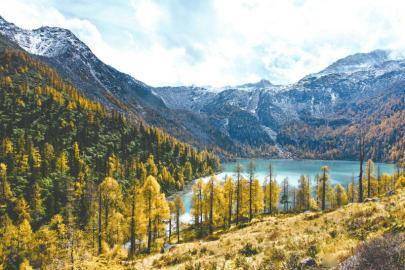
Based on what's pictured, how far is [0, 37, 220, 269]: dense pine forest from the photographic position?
Result: 59844 mm

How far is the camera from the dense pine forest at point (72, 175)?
2356 inches

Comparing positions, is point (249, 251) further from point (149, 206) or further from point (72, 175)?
point (72, 175)

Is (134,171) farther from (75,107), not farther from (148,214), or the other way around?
(148,214)

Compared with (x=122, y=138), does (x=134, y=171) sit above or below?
below

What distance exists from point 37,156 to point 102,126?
54.5 m

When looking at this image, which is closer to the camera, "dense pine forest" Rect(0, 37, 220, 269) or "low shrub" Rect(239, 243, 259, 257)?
"low shrub" Rect(239, 243, 259, 257)

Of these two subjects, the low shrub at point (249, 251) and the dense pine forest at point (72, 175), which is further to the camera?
the dense pine forest at point (72, 175)

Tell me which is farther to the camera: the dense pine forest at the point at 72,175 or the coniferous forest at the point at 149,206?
the dense pine forest at the point at 72,175

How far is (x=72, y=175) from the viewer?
4444 inches

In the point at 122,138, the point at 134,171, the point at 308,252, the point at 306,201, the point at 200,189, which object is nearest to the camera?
the point at 308,252

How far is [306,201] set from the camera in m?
96.1

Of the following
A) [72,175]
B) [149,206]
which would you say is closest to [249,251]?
[149,206]

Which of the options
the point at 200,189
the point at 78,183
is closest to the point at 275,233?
the point at 200,189

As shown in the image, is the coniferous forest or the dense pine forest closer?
the coniferous forest
